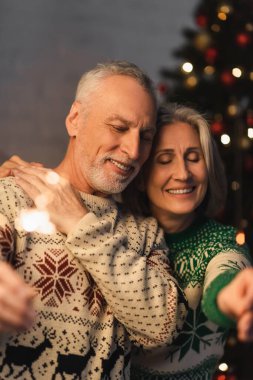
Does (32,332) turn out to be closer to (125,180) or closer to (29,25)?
(125,180)

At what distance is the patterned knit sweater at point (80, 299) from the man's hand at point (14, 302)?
0.36 m

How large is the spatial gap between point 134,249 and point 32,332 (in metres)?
0.34

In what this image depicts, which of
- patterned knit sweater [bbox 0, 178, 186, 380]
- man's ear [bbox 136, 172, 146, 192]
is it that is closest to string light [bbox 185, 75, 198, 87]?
man's ear [bbox 136, 172, 146, 192]

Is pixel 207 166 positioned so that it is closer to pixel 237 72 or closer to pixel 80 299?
pixel 80 299

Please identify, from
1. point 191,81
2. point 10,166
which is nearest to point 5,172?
point 10,166

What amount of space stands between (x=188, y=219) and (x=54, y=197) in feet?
1.73

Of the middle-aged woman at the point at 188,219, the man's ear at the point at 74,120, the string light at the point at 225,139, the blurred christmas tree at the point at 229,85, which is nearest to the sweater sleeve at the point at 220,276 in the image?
the middle-aged woman at the point at 188,219

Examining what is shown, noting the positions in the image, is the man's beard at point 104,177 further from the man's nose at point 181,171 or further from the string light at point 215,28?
the string light at point 215,28

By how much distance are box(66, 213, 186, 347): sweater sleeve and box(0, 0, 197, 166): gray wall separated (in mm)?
1967

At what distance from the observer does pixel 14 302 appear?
3.33ft

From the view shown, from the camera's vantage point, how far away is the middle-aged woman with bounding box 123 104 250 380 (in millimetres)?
1740

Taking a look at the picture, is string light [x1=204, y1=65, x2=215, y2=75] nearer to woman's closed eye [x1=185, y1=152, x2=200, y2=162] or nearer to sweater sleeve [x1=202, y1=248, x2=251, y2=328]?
woman's closed eye [x1=185, y1=152, x2=200, y2=162]

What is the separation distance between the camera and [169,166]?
6.13 feet

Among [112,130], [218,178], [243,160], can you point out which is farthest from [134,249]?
[243,160]
